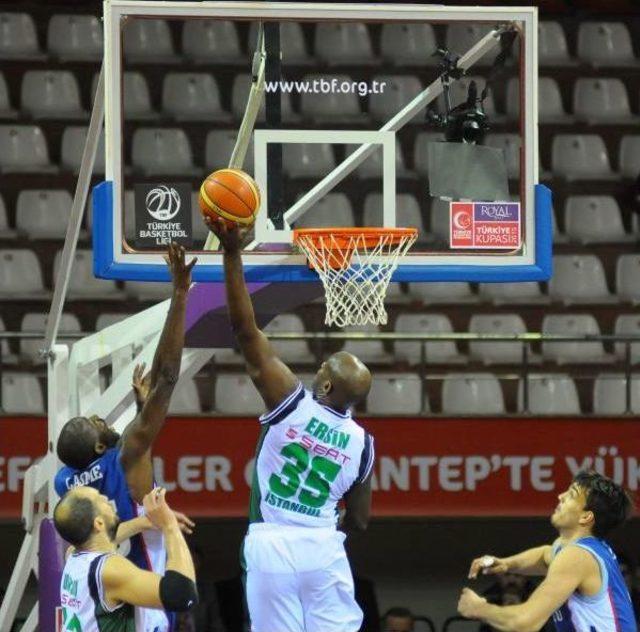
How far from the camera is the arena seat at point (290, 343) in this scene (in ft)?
37.0

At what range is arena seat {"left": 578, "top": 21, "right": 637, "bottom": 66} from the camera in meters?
13.2

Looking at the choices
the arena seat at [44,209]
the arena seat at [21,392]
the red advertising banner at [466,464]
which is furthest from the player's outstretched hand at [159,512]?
the arena seat at [44,209]

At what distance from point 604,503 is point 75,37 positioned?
8.18m

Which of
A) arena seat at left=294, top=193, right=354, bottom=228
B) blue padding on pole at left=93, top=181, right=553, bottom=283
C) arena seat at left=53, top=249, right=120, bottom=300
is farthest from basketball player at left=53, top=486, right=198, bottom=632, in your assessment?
arena seat at left=53, top=249, right=120, bottom=300

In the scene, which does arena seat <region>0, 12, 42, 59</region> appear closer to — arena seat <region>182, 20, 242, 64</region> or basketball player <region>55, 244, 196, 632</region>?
arena seat <region>182, 20, 242, 64</region>

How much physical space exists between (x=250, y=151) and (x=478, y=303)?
15.9 ft

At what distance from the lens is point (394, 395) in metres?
11.2

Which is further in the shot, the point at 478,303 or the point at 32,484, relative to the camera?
the point at 478,303

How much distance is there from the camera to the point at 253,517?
20.4 feet

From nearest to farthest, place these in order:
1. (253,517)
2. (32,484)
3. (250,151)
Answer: (253,517)
(250,151)
(32,484)

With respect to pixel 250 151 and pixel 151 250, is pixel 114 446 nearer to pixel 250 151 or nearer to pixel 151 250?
pixel 151 250

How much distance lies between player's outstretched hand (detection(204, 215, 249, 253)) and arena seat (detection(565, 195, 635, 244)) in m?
7.01

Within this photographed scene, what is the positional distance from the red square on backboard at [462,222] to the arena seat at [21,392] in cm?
469

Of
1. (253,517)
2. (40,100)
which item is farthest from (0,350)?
(253,517)
